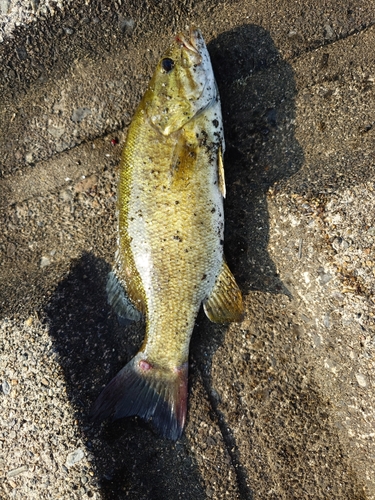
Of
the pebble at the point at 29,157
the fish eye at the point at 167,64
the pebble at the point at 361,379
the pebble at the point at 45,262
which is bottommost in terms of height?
the pebble at the point at 361,379

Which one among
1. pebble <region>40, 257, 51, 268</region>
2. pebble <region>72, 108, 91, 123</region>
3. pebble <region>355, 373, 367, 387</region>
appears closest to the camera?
pebble <region>355, 373, 367, 387</region>

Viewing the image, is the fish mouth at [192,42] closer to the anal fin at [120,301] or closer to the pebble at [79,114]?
the pebble at [79,114]

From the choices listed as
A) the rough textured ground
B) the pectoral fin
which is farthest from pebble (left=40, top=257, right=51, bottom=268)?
the pectoral fin

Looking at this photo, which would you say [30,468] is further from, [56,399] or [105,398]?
[105,398]

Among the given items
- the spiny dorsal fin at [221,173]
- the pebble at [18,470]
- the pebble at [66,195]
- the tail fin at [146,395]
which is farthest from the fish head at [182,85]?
the pebble at [18,470]

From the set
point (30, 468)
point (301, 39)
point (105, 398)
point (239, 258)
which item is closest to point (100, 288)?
point (105, 398)

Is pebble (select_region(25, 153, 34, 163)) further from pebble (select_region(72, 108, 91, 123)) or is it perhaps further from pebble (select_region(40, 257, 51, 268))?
pebble (select_region(40, 257, 51, 268))
